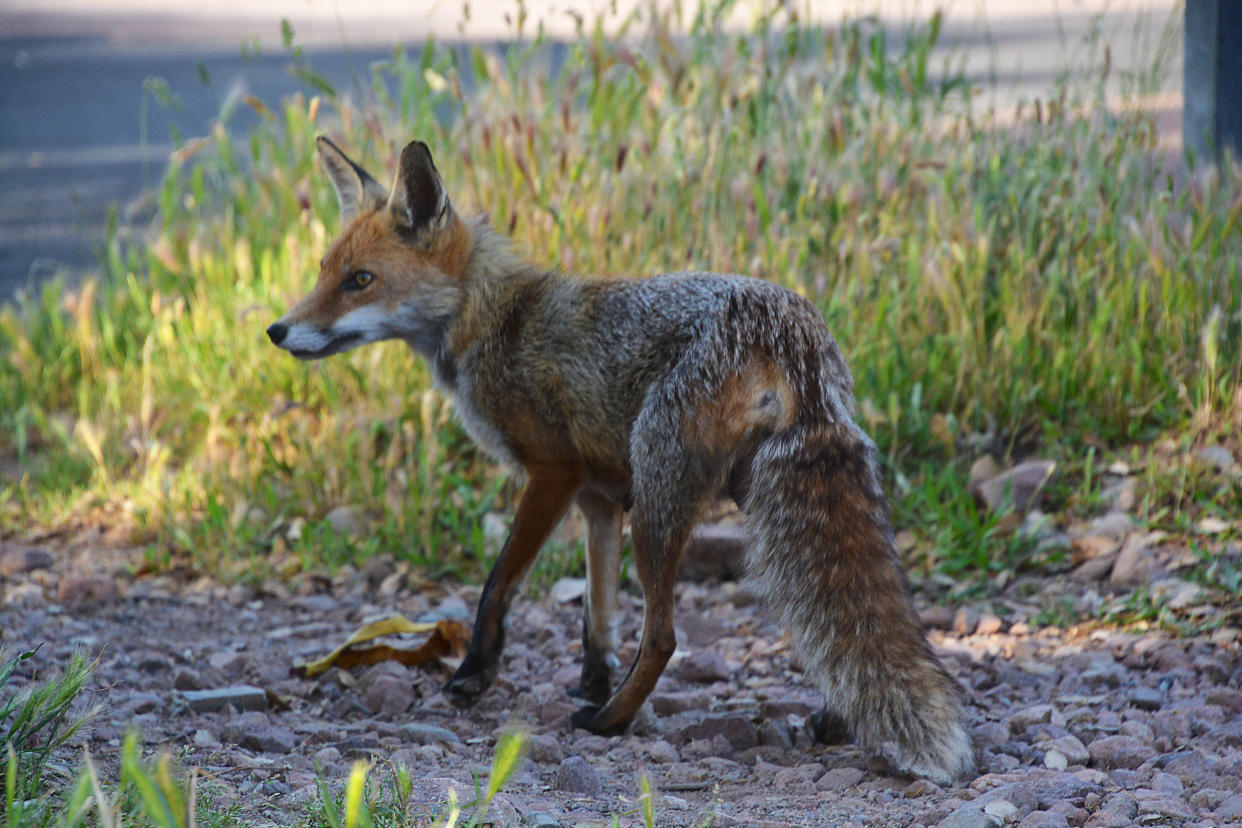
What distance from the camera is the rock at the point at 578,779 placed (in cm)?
300

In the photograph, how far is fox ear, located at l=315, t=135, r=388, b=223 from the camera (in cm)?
439

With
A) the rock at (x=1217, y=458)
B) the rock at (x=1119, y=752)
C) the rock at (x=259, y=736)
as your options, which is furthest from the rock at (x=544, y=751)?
the rock at (x=1217, y=458)

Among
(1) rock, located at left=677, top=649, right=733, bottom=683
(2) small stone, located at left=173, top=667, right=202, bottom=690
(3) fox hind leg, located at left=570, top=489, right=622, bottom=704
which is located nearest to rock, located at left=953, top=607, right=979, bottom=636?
(1) rock, located at left=677, top=649, right=733, bottom=683

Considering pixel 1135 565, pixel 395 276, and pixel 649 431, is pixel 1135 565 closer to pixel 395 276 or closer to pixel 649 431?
pixel 649 431

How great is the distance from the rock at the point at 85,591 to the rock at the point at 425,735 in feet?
6.01

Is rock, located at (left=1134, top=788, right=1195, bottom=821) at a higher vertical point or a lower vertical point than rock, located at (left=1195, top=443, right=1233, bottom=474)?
lower

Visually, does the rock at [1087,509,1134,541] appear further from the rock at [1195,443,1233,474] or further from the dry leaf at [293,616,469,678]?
the dry leaf at [293,616,469,678]

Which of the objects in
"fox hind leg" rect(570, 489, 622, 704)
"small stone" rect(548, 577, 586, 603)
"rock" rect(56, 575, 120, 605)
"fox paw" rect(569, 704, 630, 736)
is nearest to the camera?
"fox paw" rect(569, 704, 630, 736)

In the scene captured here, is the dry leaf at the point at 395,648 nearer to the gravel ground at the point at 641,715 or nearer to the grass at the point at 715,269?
the gravel ground at the point at 641,715

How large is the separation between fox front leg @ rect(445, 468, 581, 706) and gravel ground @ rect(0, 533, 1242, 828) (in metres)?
0.11

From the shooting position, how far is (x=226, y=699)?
3.63 metres

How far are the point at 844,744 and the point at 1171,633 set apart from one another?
1.29 metres

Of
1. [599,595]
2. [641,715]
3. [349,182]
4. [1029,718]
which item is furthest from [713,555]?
[349,182]

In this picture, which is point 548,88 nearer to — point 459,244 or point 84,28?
point 459,244
